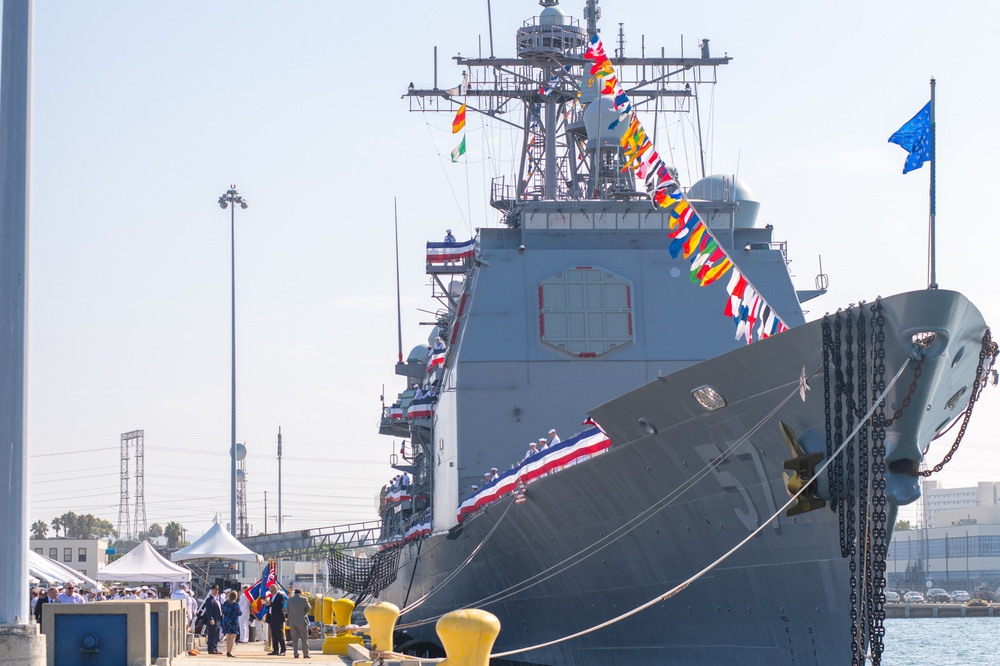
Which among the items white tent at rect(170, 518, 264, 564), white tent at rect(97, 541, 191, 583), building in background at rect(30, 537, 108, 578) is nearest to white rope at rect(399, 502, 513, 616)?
white tent at rect(170, 518, 264, 564)

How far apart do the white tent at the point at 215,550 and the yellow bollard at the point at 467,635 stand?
1364cm

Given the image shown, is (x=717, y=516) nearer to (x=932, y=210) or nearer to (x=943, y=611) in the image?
(x=932, y=210)

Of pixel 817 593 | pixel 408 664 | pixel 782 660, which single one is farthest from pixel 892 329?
pixel 408 664

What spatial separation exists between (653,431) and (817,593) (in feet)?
6.74

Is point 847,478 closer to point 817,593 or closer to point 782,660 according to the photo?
point 817,593

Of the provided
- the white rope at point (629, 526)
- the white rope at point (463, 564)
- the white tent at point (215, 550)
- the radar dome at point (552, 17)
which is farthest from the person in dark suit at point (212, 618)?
the radar dome at point (552, 17)

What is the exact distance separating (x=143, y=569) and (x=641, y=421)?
1182 centimetres

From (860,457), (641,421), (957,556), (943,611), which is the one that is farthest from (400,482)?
(957,556)

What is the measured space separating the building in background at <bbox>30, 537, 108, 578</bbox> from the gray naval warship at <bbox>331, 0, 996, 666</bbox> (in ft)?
77.2

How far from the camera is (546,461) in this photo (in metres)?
14.4

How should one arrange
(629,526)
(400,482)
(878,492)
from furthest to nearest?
(400,482)
(629,526)
(878,492)

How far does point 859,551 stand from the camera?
32.5 feet

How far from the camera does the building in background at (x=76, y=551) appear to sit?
4675 cm

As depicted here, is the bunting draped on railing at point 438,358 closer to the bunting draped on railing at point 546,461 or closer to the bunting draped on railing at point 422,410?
the bunting draped on railing at point 422,410
